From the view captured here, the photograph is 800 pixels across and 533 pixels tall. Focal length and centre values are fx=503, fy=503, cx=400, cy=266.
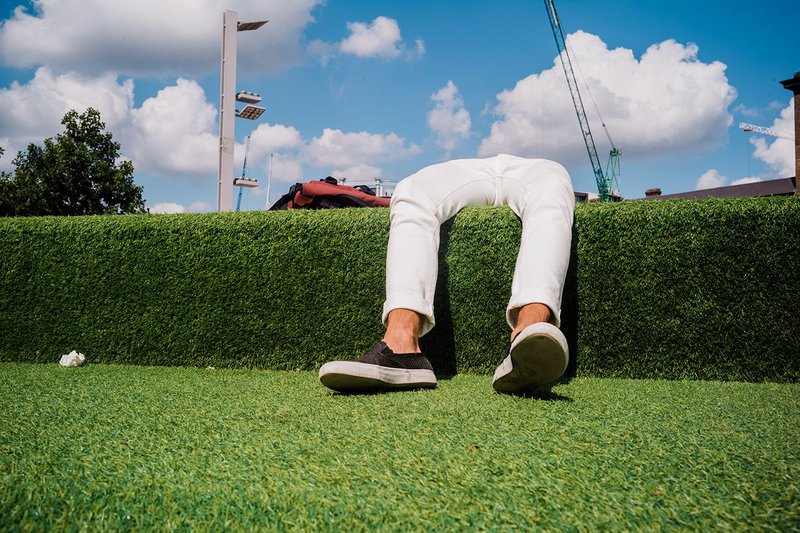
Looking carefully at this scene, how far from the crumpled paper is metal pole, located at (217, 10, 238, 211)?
138 inches

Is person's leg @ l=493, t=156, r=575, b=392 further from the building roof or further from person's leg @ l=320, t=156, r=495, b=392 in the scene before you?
the building roof

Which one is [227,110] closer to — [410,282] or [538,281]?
[410,282]

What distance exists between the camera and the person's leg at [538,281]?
182 centimetres

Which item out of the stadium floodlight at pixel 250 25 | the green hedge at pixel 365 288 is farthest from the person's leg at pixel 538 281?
the stadium floodlight at pixel 250 25

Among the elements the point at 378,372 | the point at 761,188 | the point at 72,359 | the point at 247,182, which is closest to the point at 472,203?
the point at 378,372

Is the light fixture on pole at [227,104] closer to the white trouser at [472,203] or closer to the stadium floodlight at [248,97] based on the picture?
the stadium floodlight at [248,97]

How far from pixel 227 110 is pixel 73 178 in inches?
604

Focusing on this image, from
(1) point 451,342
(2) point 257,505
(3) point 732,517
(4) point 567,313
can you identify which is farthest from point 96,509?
(4) point 567,313

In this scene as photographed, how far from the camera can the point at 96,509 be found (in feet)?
3.21

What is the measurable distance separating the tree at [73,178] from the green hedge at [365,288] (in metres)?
16.9

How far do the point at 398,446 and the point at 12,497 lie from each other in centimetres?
83

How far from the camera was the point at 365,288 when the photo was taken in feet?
11.3

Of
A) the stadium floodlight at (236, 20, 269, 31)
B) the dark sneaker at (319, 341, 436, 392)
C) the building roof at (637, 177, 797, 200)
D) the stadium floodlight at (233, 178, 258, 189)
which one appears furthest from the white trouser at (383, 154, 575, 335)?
the building roof at (637, 177, 797, 200)

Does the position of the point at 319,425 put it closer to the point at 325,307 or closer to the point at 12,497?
the point at 12,497
